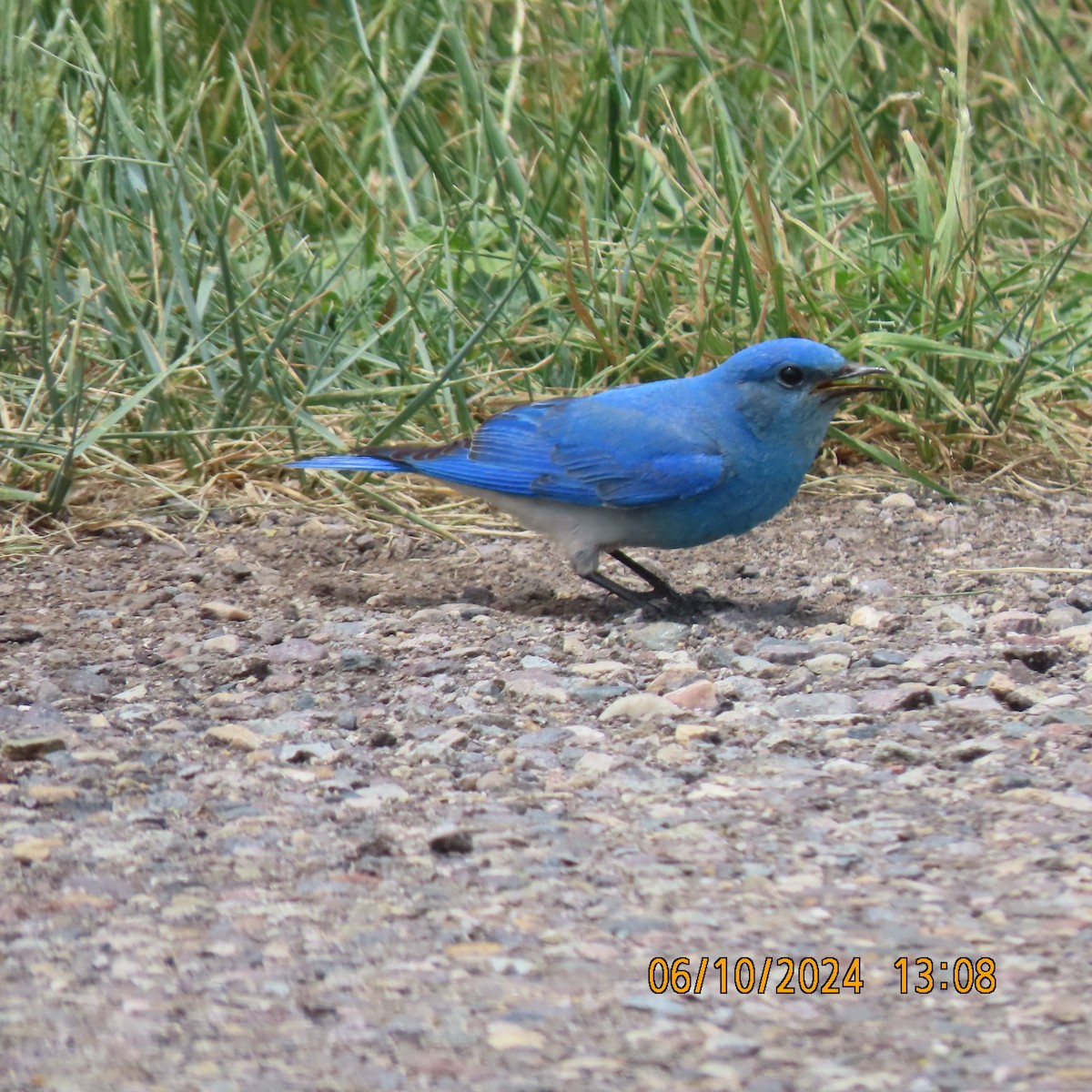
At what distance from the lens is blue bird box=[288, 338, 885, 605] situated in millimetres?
3955

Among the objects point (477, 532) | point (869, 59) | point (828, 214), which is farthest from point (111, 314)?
point (869, 59)

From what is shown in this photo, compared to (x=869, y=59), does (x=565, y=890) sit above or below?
below

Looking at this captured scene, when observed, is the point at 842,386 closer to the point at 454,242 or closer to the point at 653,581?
the point at 653,581

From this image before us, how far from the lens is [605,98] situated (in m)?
5.77

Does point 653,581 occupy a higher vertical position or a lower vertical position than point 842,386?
lower

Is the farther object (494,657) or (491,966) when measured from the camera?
(494,657)

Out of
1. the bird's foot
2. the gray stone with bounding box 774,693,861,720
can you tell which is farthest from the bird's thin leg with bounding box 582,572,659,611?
the gray stone with bounding box 774,693,861,720

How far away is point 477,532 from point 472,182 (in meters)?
1.18

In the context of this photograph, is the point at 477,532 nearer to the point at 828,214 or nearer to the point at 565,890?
the point at 828,214

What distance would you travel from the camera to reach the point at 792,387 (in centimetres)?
399
